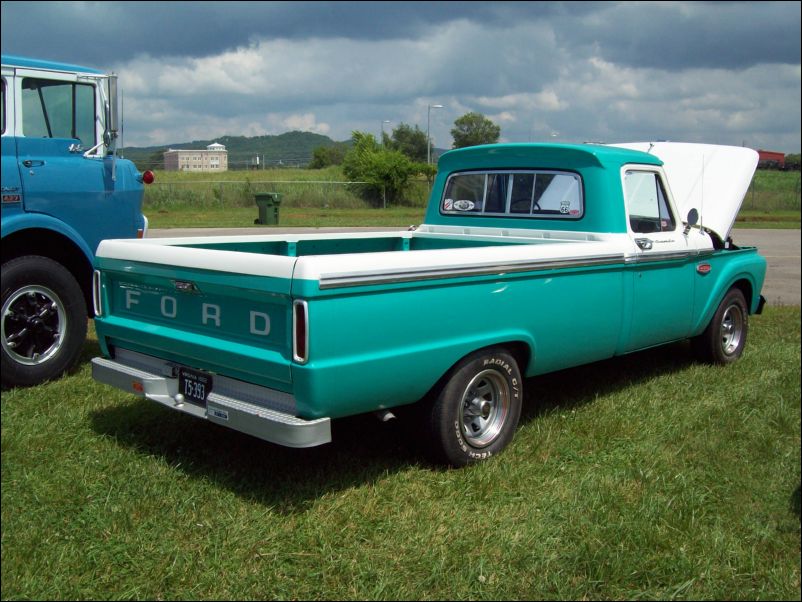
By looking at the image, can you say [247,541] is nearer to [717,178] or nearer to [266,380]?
[266,380]

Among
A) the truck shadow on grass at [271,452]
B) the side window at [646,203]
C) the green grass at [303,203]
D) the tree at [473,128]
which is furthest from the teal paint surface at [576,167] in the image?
the tree at [473,128]

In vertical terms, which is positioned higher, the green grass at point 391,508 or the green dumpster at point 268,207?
the green dumpster at point 268,207

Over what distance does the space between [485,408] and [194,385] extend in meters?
1.70

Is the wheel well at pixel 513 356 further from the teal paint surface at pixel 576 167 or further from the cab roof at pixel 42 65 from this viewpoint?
the cab roof at pixel 42 65

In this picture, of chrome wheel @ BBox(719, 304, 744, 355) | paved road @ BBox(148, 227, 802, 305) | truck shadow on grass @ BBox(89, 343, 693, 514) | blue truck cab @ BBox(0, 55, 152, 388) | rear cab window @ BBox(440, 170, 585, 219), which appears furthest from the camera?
paved road @ BBox(148, 227, 802, 305)

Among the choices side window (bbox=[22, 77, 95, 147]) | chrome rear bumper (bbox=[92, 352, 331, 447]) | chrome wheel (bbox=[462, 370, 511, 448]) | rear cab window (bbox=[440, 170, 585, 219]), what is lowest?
chrome wheel (bbox=[462, 370, 511, 448])

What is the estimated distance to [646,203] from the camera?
6.12 meters

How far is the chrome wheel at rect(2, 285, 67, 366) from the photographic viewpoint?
5.28m

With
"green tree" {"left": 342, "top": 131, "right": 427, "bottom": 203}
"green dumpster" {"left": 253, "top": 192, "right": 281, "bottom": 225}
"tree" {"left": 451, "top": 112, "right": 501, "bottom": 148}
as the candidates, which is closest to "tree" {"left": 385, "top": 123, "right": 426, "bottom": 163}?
"tree" {"left": 451, "top": 112, "right": 501, "bottom": 148}

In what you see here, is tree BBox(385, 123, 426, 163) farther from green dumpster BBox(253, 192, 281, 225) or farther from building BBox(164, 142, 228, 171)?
building BBox(164, 142, 228, 171)

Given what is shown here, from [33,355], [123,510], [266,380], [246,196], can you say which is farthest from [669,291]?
[246,196]

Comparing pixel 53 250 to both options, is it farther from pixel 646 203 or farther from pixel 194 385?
pixel 646 203

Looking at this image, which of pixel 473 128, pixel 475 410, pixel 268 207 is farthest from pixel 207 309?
pixel 473 128

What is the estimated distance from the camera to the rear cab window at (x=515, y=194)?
19.3 feet
